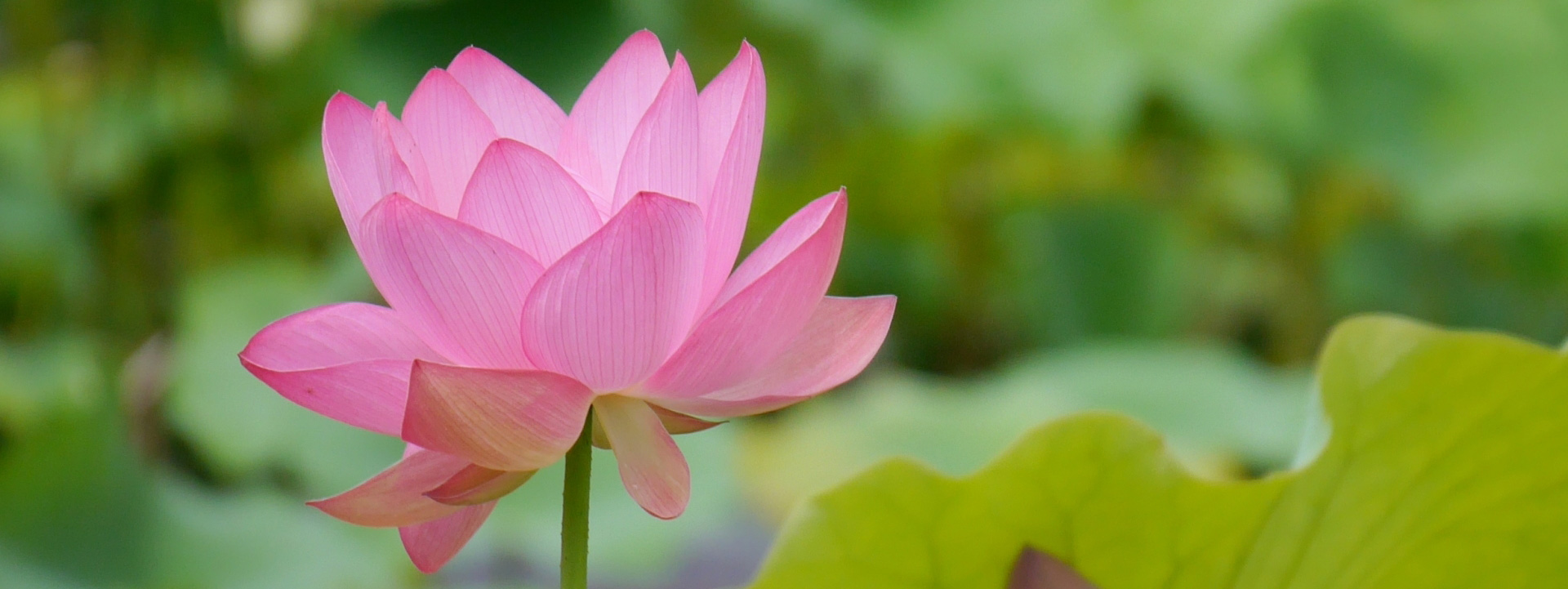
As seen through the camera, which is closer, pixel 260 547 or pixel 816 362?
pixel 816 362

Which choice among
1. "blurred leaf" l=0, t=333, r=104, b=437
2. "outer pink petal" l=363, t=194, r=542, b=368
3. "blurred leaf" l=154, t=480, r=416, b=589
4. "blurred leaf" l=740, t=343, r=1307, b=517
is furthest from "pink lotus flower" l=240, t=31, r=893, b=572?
"blurred leaf" l=0, t=333, r=104, b=437

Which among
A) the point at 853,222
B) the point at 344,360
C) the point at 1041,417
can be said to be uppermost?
the point at 853,222

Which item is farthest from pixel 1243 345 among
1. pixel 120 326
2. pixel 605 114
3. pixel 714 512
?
pixel 605 114

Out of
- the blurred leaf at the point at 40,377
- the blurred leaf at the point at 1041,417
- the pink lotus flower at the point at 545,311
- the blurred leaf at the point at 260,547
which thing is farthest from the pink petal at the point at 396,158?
the blurred leaf at the point at 40,377

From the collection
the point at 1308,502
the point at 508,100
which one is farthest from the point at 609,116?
the point at 1308,502

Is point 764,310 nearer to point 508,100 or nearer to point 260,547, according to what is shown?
point 508,100

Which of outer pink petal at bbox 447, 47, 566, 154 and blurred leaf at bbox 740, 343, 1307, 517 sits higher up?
blurred leaf at bbox 740, 343, 1307, 517

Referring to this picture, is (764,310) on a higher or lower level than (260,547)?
higher

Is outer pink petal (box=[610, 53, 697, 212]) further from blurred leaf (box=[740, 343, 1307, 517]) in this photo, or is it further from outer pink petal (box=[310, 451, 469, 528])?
blurred leaf (box=[740, 343, 1307, 517])
